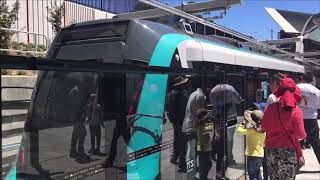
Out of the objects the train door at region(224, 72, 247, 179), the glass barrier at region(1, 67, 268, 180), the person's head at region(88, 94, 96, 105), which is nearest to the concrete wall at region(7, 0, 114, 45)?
the train door at region(224, 72, 247, 179)

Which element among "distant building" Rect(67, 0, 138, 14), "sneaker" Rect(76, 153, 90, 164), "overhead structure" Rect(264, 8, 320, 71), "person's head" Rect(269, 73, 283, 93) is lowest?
"sneaker" Rect(76, 153, 90, 164)

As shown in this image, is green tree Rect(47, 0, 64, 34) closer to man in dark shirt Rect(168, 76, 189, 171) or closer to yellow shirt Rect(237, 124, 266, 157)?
yellow shirt Rect(237, 124, 266, 157)

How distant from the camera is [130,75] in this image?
13.5ft

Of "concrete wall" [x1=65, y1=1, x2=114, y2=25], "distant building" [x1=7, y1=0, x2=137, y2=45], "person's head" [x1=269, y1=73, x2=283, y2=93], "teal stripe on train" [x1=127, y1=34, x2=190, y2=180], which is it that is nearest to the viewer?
"teal stripe on train" [x1=127, y1=34, x2=190, y2=180]

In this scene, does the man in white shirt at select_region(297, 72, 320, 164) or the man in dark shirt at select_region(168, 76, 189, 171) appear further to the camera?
the man in white shirt at select_region(297, 72, 320, 164)

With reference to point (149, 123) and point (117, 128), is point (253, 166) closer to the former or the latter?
point (149, 123)

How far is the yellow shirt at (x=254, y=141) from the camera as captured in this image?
684cm

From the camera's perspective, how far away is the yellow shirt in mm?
6844

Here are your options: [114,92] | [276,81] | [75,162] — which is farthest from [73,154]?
[276,81]

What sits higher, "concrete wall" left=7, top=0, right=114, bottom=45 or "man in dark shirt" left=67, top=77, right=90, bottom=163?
"concrete wall" left=7, top=0, right=114, bottom=45

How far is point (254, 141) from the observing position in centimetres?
684

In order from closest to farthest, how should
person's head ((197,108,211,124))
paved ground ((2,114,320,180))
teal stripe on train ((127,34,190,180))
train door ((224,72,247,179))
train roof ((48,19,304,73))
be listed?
paved ground ((2,114,320,180)), teal stripe on train ((127,34,190,180)), train roof ((48,19,304,73)), person's head ((197,108,211,124)), train door ((224,72,247,179))

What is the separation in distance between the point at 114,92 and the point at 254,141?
349 cm

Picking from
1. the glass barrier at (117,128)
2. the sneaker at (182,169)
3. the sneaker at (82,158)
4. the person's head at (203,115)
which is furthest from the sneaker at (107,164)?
the person's head at (203,115)
